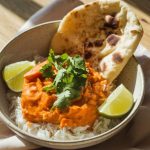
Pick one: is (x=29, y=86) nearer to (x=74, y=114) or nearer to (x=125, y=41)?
(x=74, y=114)

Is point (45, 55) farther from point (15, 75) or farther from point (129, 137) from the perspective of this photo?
point (129, 137)

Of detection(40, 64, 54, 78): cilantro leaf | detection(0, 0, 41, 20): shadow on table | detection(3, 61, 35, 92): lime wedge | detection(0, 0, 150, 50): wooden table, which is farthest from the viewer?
detection(0, 0, 41, 20): shadow on table

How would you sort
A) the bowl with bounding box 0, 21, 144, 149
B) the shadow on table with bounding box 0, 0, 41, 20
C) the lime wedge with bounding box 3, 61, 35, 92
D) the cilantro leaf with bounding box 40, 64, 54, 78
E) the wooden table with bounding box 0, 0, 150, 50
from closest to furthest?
the bowl with bounding box 0, 21, 144, 149 → the cilantro leaf with bounding box 40, 64, 54, 78 → the lime wedge with bounding box 3, 61, 35, 92 → the wooden table with bounding box 0, 0, 150, 50 → the shadow on table with bounding box 0, 0, 41, 20

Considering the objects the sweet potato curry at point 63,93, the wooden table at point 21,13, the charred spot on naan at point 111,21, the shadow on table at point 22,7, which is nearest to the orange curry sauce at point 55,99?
the sweet potato curry at point 63,93

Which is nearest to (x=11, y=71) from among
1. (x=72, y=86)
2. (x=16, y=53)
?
(x=16, y=53)

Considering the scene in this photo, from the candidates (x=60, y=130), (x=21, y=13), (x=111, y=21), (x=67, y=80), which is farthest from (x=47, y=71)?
(x=21, y=13)

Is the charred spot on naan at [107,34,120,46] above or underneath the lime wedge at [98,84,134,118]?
above

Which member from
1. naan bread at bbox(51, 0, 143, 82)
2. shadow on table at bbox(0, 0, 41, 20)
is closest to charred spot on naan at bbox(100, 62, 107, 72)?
naan bread at bbox(51, 0, 143, 82)

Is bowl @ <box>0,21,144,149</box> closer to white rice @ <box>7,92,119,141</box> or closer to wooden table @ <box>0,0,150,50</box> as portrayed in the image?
white rice @ <box>7,92,119,141</box>
